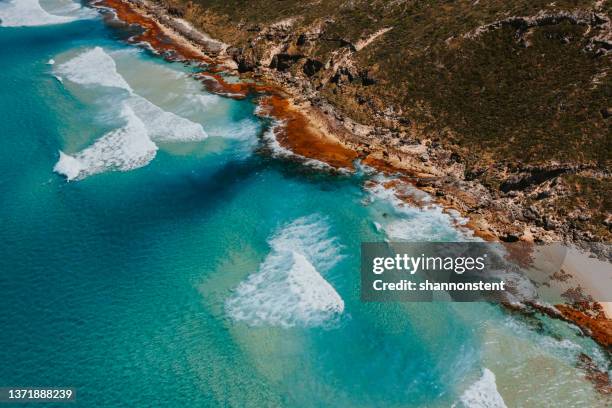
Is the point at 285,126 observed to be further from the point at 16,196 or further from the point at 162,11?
the point at 162,11

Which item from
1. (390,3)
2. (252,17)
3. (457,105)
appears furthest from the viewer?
(252,17)

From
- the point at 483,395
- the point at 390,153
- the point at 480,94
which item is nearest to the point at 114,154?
the point at 390,153

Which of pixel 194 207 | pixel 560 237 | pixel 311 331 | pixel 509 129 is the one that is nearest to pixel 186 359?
pixel 311 331

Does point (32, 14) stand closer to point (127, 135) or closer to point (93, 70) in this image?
point (93, 70)

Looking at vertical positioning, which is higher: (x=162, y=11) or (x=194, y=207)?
(x=162, y=11)

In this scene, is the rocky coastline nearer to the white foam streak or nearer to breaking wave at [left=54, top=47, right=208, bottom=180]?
the white foam streak

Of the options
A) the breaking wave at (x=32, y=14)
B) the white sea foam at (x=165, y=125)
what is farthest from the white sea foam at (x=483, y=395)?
→ the breaking wave at (x=32, y=14)

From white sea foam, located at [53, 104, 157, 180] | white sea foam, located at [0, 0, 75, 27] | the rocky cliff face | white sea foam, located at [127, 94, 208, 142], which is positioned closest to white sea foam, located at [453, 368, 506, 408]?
the rocky cliff face

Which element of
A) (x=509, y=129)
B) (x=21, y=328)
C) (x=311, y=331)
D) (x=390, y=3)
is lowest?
(x=21, y=328)
